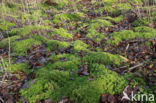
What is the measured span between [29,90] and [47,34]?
3.01m

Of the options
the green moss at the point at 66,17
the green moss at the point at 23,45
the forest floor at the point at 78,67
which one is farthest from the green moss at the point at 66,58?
the green moss at the point at 66,17

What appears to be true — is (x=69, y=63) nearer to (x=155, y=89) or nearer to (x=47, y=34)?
→ (x=155, y=89)

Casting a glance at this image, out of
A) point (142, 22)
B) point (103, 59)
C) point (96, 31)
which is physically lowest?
point (103, 59)

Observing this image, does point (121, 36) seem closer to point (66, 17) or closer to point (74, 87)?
point (74, 87)

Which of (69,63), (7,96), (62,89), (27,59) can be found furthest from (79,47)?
(7,96)

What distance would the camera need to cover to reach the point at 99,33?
510cm

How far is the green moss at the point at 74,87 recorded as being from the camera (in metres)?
2.23

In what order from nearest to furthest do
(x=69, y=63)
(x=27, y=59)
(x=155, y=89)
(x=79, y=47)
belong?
1. (x=155, y=89)
2. (x=69, y=63)
3. (x=27, y=59)
4. (x=79, y=47)

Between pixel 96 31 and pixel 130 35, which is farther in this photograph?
pixel 96 31

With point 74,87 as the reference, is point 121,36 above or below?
above

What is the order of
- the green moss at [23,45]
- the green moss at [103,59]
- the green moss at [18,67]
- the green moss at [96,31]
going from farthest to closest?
the green moss at [96,31], the green moss at [23,45], the green moss at [103,59], the green moss at [18,67]

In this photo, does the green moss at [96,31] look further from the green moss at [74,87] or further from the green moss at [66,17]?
the green moss at [74,87]

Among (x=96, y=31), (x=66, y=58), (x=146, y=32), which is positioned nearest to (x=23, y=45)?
(x=66, y=58)

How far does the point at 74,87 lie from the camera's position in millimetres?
2363
